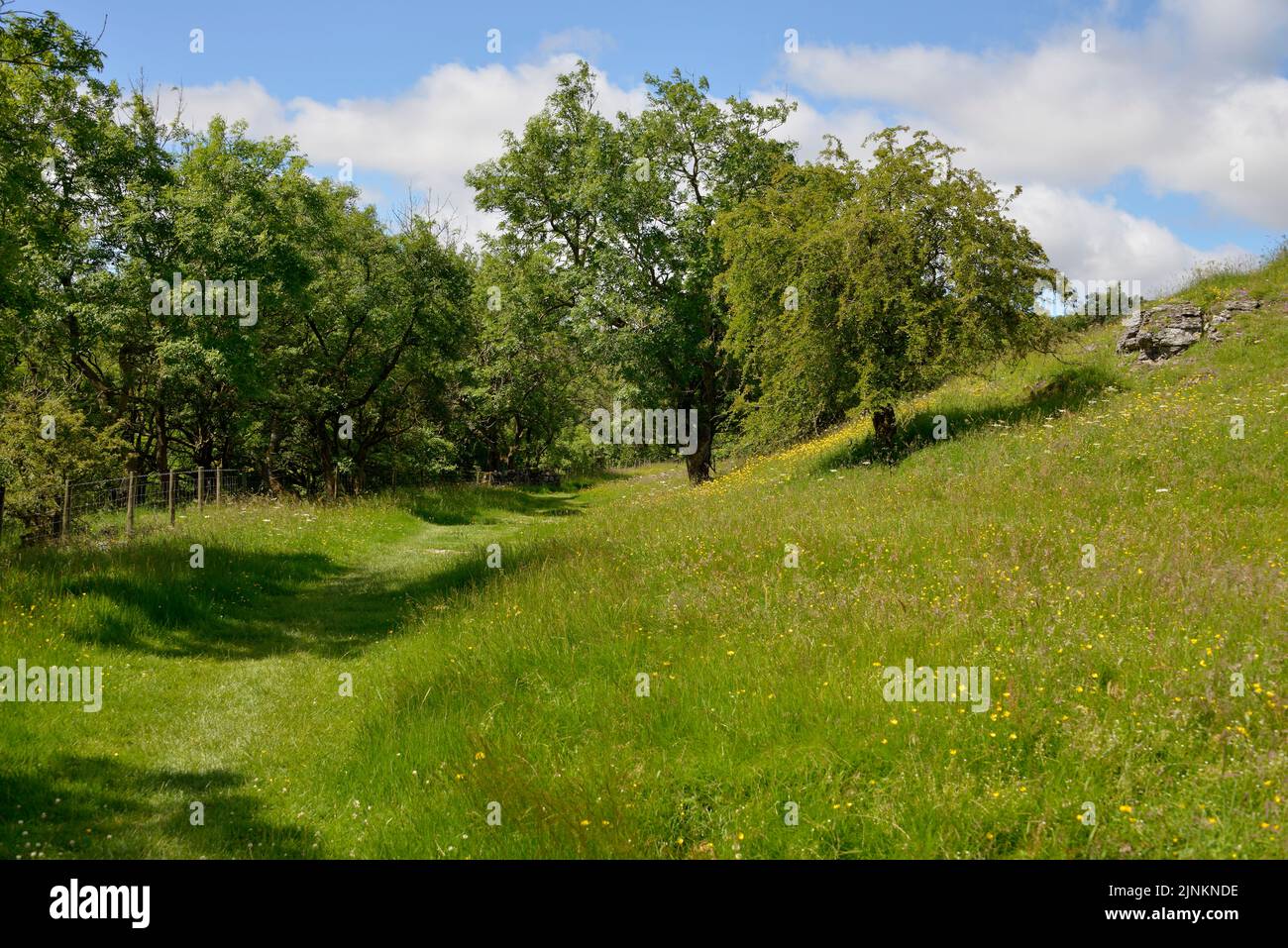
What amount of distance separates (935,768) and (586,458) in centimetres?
5931

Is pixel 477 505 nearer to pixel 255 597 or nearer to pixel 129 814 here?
pixel 255 597

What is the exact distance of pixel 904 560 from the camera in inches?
389

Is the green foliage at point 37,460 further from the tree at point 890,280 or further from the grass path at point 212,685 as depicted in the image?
the tree at point 890,280

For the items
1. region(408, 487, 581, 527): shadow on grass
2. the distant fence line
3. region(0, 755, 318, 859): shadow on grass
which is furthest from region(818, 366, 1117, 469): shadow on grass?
the distant fence line

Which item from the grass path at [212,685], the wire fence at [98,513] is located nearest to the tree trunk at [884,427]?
the grass path at [212,685]

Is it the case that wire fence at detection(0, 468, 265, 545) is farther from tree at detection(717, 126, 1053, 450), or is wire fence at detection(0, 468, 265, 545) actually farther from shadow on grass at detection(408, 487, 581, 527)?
tree at detection(717, 126, 1053, 450)

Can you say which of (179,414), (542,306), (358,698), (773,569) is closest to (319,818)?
(358,698)

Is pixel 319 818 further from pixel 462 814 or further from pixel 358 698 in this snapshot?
pixel 358 698

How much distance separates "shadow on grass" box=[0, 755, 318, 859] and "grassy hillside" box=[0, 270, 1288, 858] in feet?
0.11

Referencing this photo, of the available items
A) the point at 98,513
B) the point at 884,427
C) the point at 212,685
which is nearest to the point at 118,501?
the point at 98,513

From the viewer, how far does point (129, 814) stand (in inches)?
238

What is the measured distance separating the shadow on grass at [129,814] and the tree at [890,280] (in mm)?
15707

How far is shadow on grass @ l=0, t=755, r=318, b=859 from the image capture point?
215 inches

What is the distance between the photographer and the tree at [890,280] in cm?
1803
